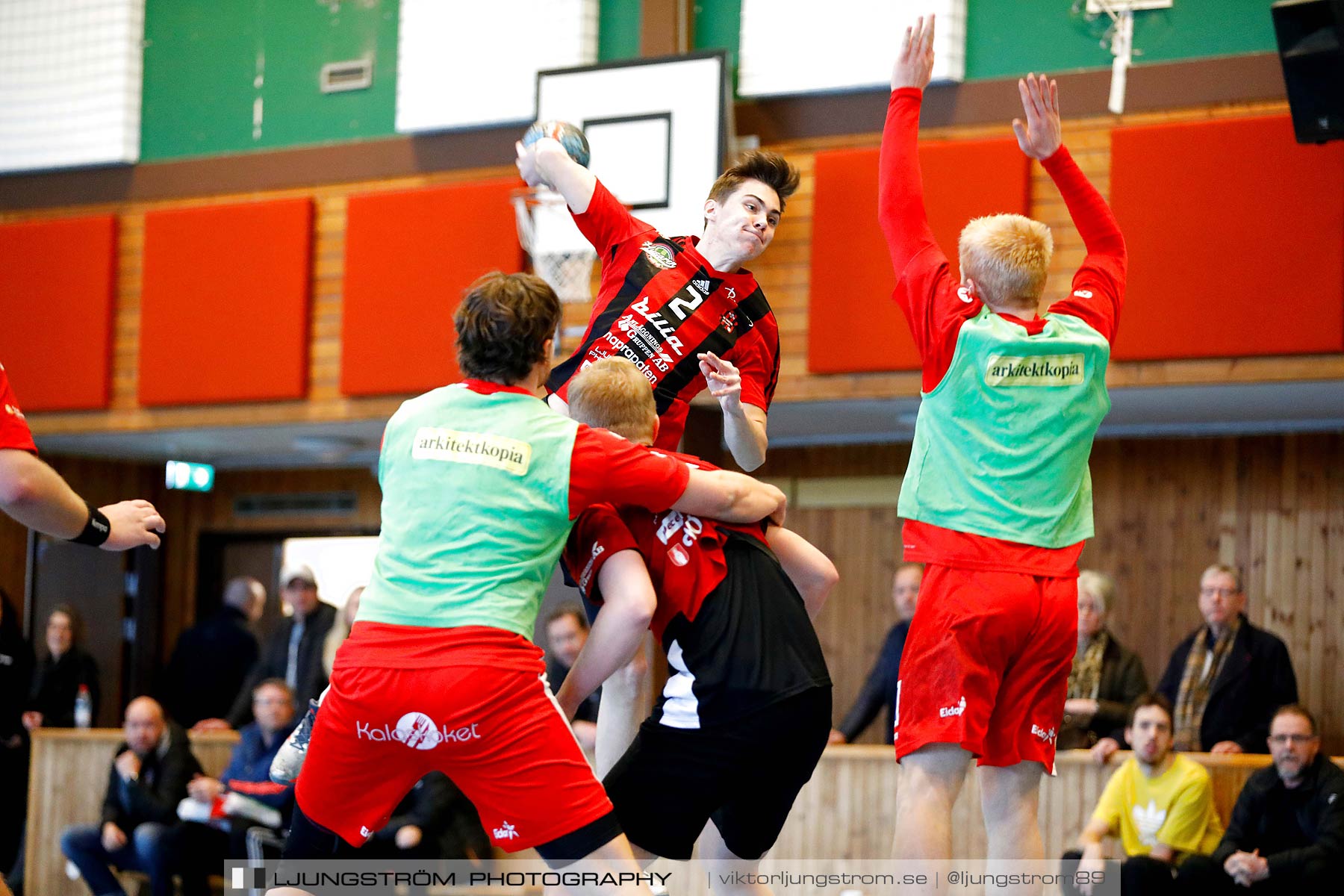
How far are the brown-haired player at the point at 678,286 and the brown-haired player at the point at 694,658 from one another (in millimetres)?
664

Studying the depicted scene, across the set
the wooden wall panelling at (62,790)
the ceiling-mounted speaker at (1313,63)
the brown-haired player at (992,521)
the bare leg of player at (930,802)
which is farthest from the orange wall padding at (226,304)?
the bare leg of player at (930,802)

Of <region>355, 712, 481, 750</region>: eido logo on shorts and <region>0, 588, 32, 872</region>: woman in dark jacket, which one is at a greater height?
<region>355, 712, 481, 750</region>: eido logo on shorts

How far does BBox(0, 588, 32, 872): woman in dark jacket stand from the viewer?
32.4 ft

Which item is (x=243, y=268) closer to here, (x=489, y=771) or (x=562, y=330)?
(x=562, y=330)

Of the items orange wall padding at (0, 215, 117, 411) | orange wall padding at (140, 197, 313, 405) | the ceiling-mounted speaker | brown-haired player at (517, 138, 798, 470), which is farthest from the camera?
orange wall padding at (0, 215, 117, 411)

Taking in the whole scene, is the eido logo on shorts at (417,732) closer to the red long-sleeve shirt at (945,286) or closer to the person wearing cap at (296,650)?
the red long-sleeve shirt at (945,286)

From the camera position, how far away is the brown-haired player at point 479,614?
3246 millimetres

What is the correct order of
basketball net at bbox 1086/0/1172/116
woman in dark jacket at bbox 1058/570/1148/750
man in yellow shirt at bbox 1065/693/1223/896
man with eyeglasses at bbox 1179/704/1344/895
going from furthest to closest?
basketball net at bbox 1086/0/1172/116, woman in dark jacket at bbox 1058/570/1148/750, man in yellow shirt at bbox 1065/693/1223/896, man with eyeglasses at bbox 1179/704/1344/895

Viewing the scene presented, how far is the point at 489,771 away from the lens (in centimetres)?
329

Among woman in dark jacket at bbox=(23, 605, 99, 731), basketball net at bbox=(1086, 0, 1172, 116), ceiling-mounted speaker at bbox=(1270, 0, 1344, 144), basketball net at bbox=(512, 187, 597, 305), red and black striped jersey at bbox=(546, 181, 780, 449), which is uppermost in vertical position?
basketball net at bbox=(1086, 0, 1172, 116)

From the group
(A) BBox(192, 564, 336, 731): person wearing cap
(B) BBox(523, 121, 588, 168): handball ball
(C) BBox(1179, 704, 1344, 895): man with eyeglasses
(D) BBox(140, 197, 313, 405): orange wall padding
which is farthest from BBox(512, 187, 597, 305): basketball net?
(C) BBox(1179, 704, 1344, 895): man with eyeglasses

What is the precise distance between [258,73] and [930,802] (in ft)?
30.0

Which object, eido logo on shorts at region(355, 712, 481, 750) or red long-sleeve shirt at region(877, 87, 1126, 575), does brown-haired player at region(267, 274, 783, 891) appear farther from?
red long-sleeve shirt at region(877, 87, 1126, 575)

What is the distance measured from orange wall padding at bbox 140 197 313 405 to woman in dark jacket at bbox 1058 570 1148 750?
225 inches
